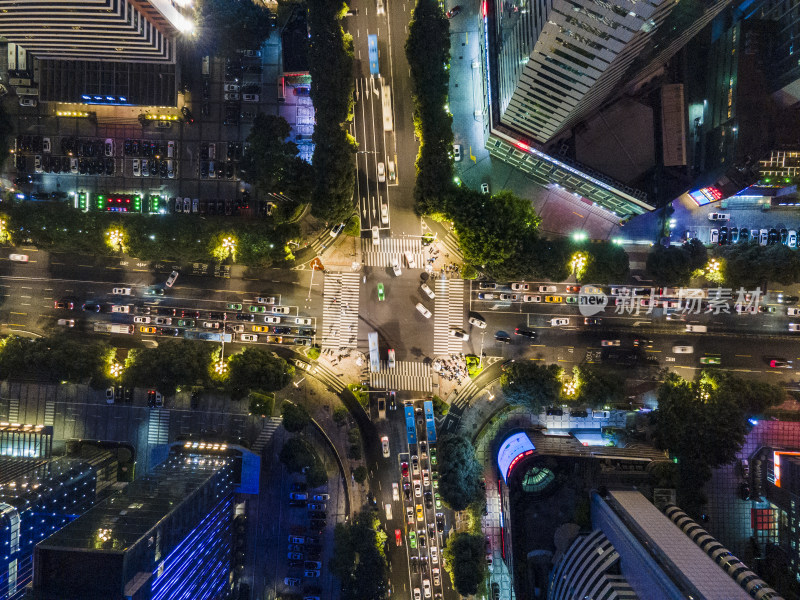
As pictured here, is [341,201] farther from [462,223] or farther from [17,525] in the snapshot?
[17,525]

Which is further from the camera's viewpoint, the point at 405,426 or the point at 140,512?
the point at 405,426

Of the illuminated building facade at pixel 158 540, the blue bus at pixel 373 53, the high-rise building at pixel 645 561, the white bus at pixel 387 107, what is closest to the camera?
the high-rise building at pixel 645 561

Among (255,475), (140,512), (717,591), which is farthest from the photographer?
(255,475)

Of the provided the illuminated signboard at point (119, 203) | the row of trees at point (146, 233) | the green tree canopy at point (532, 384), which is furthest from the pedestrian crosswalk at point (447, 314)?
the illuminated signboard at point (119, 203)

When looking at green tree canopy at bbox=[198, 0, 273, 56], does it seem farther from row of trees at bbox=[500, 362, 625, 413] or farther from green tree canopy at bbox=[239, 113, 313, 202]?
row of trees at bbox=[500, 362, 625, 413]

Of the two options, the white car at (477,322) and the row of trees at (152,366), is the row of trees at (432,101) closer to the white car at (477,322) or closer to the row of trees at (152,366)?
the white car at (477,322)

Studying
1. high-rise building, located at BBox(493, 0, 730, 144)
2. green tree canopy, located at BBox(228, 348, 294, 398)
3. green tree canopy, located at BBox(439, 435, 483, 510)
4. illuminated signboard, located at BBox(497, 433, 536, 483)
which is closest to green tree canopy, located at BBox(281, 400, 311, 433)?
green tree canopy, located at BBox(228, 348, 294, 398)

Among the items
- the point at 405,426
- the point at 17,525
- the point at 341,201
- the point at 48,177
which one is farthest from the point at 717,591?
the point at 48,177
